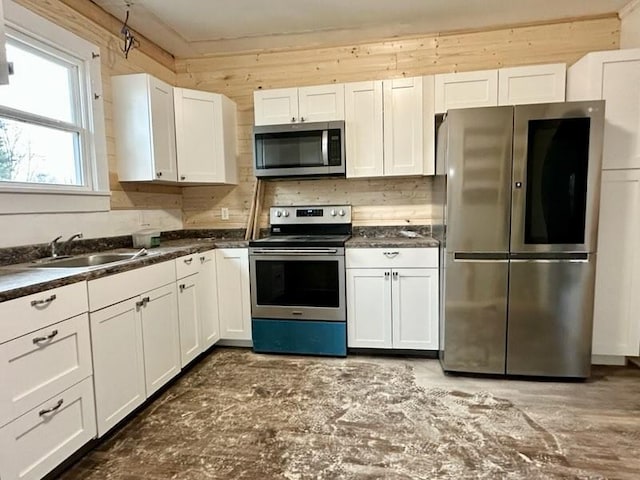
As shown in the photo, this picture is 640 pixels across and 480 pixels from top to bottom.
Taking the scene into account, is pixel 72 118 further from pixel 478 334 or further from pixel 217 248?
pixel 478 334

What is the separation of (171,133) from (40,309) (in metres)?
1.84

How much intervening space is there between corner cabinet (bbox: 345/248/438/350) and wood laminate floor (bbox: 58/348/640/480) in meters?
0.24

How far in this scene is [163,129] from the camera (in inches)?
114

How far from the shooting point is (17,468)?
1428 millimetres

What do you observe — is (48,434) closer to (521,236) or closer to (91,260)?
(91,260)

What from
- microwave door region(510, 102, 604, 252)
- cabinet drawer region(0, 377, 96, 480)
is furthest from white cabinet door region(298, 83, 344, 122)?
cabinet drawer region(0, 377, 96, 480)

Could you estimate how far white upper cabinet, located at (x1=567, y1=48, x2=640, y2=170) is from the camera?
2467 millimetres

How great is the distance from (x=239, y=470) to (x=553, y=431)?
157cm

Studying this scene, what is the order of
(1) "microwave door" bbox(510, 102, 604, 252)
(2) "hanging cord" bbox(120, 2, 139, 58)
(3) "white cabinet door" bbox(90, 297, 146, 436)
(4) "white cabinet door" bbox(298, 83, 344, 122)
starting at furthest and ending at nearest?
1. (4) "white cabinet door" bbox(298, 83, 344, 122)
2. (2) "hanging cord" bbox(120, 2, 139, 58)
3. (1) "microwave door" bbox(510, 102, 604, 252)
4. (3) "white cabinet door" bbox(90, 297, 146, 436)

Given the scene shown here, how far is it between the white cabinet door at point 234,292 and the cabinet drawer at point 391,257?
33.7 inches

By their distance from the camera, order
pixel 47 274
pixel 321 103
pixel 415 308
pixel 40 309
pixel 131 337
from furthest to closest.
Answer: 1. pixel 321 103
2. pixel 415 308
3. pixel 131 337
4. pixel 47 274
5. pixel 40 309

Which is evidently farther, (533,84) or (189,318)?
(533,84)

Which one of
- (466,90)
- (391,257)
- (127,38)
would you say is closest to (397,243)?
(391,257)

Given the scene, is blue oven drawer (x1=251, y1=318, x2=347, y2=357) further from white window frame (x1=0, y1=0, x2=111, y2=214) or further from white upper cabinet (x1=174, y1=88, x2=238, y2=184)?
white window frame (x1=0, y1=0, x2=111, y2=214)
